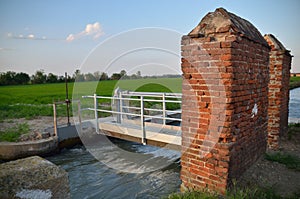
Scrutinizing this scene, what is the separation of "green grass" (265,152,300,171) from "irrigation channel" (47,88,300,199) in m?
2.05

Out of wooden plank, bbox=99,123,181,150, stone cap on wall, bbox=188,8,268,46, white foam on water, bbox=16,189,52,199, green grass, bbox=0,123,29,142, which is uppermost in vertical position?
stone cap on wall, bbox=188,8,268,46

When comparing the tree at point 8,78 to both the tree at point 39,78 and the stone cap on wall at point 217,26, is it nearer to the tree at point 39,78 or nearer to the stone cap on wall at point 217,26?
the tree at point 39,78

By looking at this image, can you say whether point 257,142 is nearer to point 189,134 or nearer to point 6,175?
point 189,134

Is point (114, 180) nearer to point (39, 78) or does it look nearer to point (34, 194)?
point (34, 194)

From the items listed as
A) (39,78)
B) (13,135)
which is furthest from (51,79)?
(13,135)

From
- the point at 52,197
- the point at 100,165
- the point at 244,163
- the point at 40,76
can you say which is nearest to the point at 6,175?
the point at 52,197

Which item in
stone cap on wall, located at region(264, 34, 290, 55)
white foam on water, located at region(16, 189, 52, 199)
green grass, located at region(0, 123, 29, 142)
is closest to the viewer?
white foam on water, located at region(16, 189, 52, 199)

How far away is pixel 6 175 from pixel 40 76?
4125 centimetres

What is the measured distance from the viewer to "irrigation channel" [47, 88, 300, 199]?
469cm

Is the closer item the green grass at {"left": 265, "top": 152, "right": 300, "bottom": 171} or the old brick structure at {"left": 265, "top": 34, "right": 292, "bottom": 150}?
the green grass at {"left": 265, "top": 152, "right": 300, "bottom": 171}

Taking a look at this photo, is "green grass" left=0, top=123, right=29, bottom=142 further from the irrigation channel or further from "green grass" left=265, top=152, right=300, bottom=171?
"green grass" left=265, top=152, right=300, bottom=171

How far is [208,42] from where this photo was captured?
2.77 meters

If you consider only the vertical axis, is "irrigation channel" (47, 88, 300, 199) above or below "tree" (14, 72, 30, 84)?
below

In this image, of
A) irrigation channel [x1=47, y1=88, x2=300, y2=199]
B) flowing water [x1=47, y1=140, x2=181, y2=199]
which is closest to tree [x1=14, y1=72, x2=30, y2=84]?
irrigation channel [x1=47, y1=88, x2=300, y2=199]
